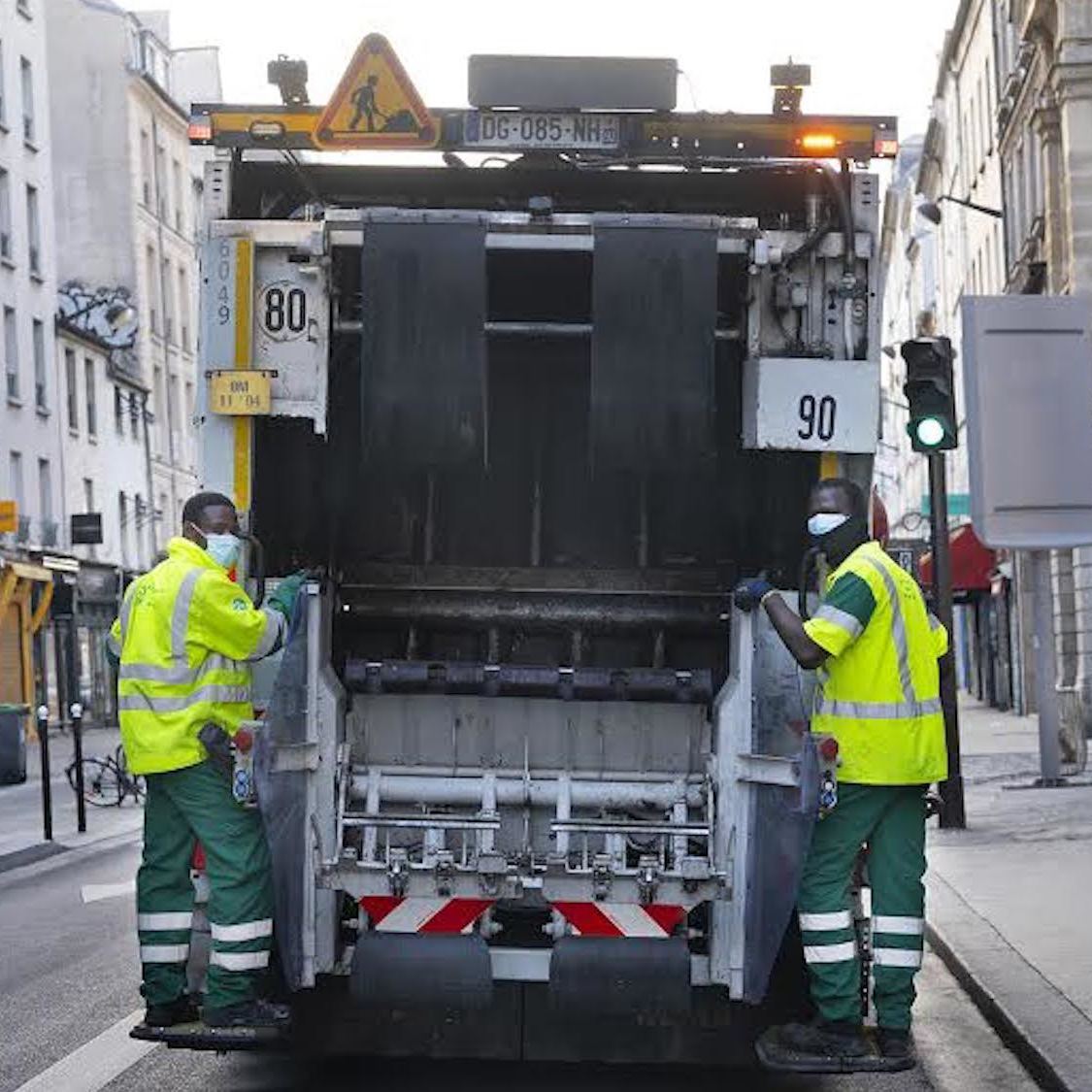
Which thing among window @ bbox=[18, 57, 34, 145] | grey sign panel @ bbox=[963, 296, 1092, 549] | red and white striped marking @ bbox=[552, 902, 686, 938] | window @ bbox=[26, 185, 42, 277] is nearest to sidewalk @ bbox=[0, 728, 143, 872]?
grey sign panel @ bbox=[963, 296, 1092, 549]

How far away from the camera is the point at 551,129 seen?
26.7 ft

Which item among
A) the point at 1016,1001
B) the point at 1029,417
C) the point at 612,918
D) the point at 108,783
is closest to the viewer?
the point at 612,918

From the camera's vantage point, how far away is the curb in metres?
7.93

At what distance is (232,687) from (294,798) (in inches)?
20.2

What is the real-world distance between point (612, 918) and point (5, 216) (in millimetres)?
41926

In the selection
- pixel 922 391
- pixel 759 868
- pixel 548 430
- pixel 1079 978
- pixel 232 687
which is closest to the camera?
pixel 759 868

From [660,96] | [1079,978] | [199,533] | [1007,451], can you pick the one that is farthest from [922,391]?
[199,533]

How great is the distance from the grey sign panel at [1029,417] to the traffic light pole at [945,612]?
26.1 inches

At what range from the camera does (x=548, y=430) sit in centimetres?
851

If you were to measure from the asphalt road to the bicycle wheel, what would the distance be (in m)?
11.7

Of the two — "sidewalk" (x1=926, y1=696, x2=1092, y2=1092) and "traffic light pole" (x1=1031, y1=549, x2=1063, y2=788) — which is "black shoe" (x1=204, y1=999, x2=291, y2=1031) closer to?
"sidewalk" (x1=926, y1=696, x2=1092, y2=1092)

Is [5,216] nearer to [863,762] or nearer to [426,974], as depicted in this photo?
[863,762]

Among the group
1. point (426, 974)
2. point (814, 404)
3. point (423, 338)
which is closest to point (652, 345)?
point (814, 404)

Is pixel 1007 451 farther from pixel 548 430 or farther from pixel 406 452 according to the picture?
pixel 406 452
